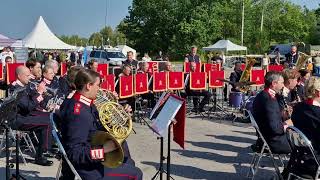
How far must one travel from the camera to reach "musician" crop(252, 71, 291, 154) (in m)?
6.67

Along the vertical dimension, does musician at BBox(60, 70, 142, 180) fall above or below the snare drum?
above

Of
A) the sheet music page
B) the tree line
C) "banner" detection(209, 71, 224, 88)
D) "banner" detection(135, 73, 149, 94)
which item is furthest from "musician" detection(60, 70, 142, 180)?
the tree line

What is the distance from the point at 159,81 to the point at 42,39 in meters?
22.2

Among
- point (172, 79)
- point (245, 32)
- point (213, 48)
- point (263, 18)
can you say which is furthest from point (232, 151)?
point (263, 18)

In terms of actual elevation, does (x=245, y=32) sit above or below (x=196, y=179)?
above

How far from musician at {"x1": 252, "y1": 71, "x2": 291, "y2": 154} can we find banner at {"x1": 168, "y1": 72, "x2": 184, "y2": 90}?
669 centimetres

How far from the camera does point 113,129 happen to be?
4.75 m

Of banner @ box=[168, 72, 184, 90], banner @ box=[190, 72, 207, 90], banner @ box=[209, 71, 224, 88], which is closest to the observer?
banner @ box=[168, 72, 184, 90]

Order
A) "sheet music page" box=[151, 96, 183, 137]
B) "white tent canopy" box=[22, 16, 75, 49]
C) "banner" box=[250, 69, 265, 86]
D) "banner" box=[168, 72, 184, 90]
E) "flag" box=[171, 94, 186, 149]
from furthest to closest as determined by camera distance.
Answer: "white tent canopy" box=[22, 16, 75, 49] → "banner" box=[250, 69, 265, 86] → "banner" box=[168, 72, 184, 90] → "flag" box=[171, 94, 186, 149] → "sheet music page" box=[151, 96, 183, 137]

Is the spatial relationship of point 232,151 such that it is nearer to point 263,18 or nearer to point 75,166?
point 75,166

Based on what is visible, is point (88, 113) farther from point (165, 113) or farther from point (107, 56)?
point (107, 56)

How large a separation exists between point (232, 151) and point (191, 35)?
50.9m

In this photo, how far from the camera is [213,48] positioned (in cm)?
4919

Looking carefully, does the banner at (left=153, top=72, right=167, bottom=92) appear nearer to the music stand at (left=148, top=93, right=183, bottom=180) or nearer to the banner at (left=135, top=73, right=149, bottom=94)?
the banner at (left=135, top=73, right=149, bottom=94)
